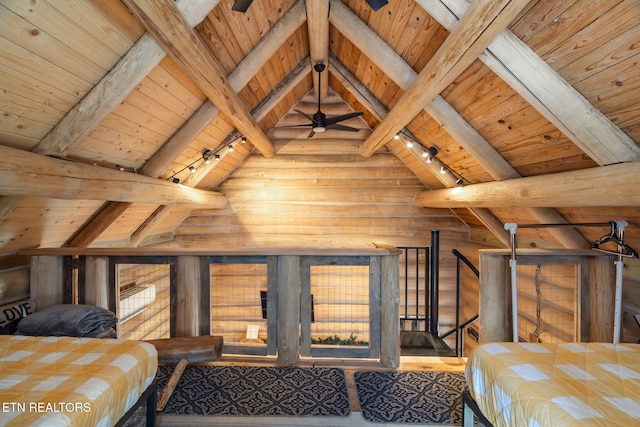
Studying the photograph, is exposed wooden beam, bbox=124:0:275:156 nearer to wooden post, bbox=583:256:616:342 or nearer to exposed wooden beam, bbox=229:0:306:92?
exposed wooden beam, bbox=229:0:306:92

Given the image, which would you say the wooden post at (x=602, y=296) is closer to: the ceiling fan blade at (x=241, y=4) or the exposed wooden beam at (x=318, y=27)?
the exposed wooden beam at (x=318, y=27)

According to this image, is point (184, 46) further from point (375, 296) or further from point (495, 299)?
point (495, 299)

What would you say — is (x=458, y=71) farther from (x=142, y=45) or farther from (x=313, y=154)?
(x=313, y=154)

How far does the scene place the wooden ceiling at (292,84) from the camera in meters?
1.78

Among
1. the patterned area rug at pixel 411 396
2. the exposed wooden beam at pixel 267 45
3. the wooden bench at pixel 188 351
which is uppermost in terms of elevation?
the exposed wooden beam at pixel 267 45

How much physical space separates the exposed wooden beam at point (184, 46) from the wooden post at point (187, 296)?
163cm

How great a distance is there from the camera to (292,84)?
4141 mm

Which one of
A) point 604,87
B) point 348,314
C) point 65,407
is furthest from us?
point 348,314

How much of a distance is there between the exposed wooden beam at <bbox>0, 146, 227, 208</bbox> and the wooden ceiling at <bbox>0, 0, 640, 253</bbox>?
0.01 m

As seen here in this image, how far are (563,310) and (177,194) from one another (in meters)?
5.42

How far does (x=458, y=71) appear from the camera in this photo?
2.22 meters

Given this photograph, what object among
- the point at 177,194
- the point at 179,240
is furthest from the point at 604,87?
the point at 179,240

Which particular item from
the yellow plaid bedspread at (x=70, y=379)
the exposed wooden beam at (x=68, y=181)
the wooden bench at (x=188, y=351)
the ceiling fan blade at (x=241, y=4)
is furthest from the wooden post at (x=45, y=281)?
the ceiling fan blade at (x=241, y=4)

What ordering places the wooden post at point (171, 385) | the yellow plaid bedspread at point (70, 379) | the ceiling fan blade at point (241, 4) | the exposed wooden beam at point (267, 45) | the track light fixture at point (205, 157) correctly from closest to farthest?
the yellow plaid bedspread at point (70, 379)
the ceiling fan blade at point (241, 4)
the wooden post at point (171, 385)
the exposed wooden beam at point (267, 45)
the track light fixture at point (205, 157)
